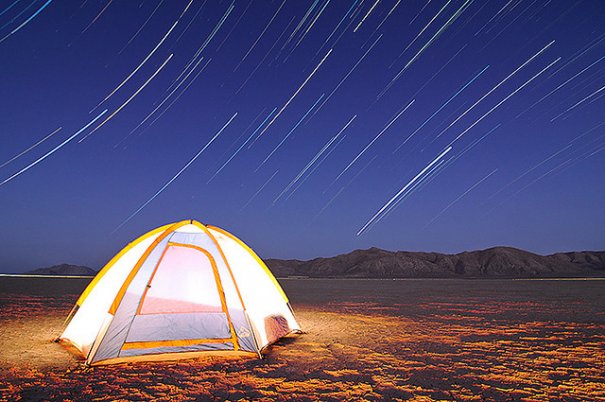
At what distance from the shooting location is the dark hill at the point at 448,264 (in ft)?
414

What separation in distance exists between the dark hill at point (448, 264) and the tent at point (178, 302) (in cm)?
11512

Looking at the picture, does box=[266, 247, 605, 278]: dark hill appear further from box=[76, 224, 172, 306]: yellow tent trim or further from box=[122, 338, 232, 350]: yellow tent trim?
box=[122, 338, 232, 350]: yellow tent trim

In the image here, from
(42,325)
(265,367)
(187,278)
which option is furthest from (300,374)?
(42,325)

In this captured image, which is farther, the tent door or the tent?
the tent door

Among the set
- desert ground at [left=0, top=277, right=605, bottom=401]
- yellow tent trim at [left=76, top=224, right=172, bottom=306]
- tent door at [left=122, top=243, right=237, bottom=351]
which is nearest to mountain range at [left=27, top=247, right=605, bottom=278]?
desert ground at [left=0, top=277, right=605, bottom=401]

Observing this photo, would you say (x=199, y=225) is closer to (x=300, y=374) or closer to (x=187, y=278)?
(x=187, y=278)

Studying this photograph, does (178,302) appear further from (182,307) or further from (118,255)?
(118,255)


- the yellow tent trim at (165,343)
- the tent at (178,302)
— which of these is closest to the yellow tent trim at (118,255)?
the tent at (178,302)

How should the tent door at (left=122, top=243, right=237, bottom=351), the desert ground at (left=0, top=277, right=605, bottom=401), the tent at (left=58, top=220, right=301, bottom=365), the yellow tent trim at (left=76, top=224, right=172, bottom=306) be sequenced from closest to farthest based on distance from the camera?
the desert ground at (left=0, top=277, right=605, bottom=401) → the tent at (left=58, top=220, right=301, bottom=365) → the tent door at (left=122, top=243, right=237, bottom=351) → the yellow tent trim at (left=76, top=224, right=172, bottom=306)

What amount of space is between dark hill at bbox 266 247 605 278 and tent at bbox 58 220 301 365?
378 ft

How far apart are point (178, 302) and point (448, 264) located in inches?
5552

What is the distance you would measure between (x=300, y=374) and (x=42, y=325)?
26.5ft

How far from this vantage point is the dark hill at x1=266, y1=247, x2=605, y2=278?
12625 centimetres

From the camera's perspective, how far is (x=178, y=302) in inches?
333
